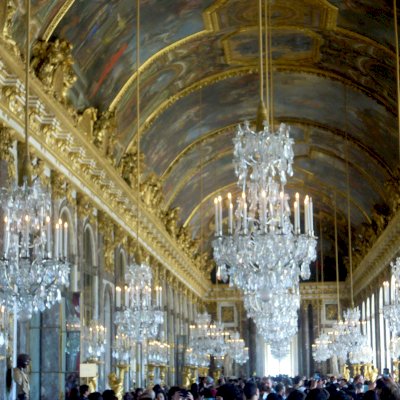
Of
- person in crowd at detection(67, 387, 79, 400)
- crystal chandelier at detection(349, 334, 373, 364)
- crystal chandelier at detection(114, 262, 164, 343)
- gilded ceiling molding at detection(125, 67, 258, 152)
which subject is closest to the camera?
person in crowd at detection(67, 387, 79, 400)

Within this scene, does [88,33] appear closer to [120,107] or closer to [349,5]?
[120,107]

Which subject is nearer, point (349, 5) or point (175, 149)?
point (349, 5)

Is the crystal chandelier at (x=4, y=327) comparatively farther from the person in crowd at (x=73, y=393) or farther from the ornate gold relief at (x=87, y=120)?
the ornate gold relief at (x=87, y=120)

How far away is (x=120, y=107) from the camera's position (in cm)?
2522

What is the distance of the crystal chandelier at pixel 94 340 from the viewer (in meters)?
22.0

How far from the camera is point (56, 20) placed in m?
18.7

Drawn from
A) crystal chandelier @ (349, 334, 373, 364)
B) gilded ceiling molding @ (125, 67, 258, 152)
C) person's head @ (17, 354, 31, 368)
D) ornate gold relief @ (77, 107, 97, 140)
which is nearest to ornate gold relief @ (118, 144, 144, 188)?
gilded ceiling molding @ (125, 67, 258, 152)

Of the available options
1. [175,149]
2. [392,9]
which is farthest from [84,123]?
[175,149]

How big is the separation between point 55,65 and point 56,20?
84 cm

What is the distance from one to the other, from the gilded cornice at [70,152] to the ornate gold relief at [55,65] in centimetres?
40

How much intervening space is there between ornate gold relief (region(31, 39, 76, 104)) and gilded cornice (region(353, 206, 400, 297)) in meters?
14.2

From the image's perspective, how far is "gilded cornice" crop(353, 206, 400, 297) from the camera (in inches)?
1292

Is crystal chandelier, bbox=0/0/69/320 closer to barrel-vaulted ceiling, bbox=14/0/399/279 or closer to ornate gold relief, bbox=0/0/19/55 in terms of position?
ornate gold relief, bbox=0/0/19/55

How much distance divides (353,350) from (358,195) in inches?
395
